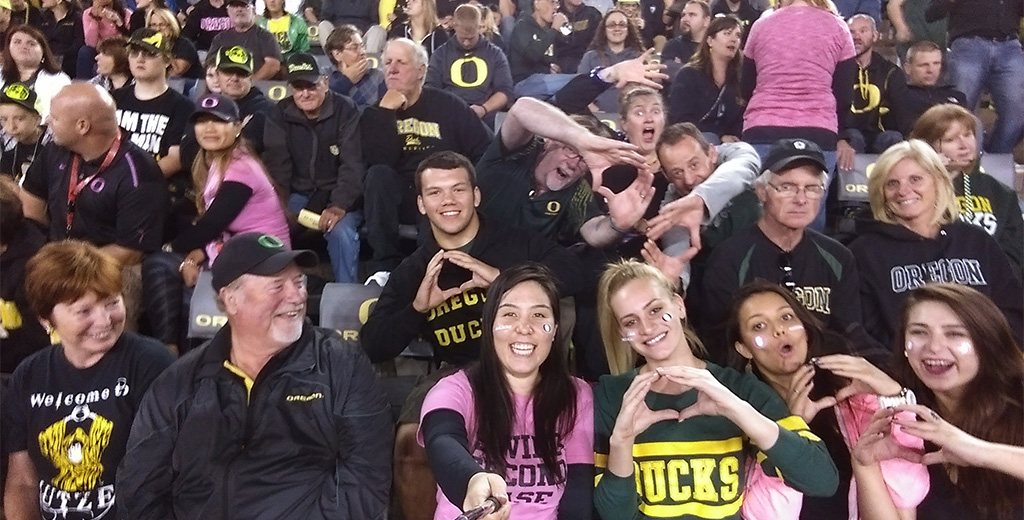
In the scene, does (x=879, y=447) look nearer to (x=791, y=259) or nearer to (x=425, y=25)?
(x=791, y=259)

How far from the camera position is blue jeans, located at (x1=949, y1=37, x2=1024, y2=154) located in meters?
4.75

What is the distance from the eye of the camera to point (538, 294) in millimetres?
2262

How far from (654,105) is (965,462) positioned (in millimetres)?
1869

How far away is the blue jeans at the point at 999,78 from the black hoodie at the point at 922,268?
2.17 m

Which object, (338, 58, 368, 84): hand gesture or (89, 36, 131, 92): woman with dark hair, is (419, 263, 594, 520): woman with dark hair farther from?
(89, 36, 131, 92): woman with dark hair

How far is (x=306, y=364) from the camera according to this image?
2.21m

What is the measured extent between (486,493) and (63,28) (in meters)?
6.50

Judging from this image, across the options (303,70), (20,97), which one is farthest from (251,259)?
(20,97)

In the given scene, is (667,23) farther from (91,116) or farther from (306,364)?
(306,364)

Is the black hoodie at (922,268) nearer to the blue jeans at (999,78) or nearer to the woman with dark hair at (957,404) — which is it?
the woman with dark hair at (957,404)

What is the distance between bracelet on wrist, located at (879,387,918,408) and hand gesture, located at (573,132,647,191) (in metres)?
1.09

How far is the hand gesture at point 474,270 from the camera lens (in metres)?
2.65

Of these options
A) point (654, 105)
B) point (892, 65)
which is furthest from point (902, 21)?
point (654, 105)

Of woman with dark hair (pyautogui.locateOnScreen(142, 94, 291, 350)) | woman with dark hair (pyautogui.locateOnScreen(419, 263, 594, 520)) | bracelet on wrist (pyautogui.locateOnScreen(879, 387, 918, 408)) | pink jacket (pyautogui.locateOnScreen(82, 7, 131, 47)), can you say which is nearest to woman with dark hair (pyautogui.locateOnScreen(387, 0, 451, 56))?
pink jacket (pyautogui.locateOnScreen(82, 7, 131, 47))
